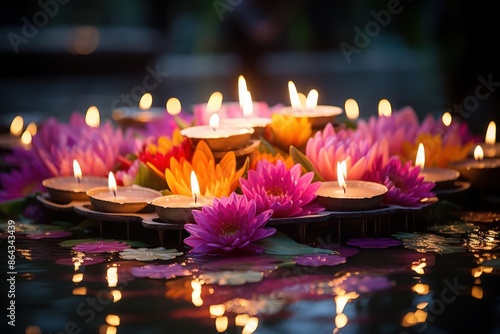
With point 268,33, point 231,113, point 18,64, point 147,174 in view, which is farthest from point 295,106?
point 18,64

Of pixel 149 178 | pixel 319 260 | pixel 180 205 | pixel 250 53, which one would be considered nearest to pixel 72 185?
pixel 149 178

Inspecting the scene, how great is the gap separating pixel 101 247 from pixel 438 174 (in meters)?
1.06

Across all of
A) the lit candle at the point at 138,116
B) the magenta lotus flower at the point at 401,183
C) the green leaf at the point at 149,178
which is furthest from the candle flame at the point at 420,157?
the lit candle at the point at 138,116

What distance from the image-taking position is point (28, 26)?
11.3 m

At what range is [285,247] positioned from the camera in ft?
6.98

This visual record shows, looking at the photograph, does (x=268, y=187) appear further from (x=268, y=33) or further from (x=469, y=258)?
(x=268, y=33)

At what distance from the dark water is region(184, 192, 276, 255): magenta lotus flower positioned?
4cm

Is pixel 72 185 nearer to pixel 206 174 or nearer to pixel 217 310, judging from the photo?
pixel 206 174

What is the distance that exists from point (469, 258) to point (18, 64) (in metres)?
8.06

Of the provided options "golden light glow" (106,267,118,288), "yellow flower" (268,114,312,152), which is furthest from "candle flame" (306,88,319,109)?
"golden light glow" (106,267,118,288)

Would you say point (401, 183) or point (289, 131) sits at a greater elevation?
point (289, 131)

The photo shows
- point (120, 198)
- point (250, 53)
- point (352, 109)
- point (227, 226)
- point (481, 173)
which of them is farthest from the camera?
point (250, 53)

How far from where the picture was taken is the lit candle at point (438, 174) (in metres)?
2.52

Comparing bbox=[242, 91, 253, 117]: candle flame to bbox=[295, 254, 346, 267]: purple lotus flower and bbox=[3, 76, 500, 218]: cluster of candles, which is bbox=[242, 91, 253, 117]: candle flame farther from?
bbox=[295, 254, 346, 267]: purple lotus flower
